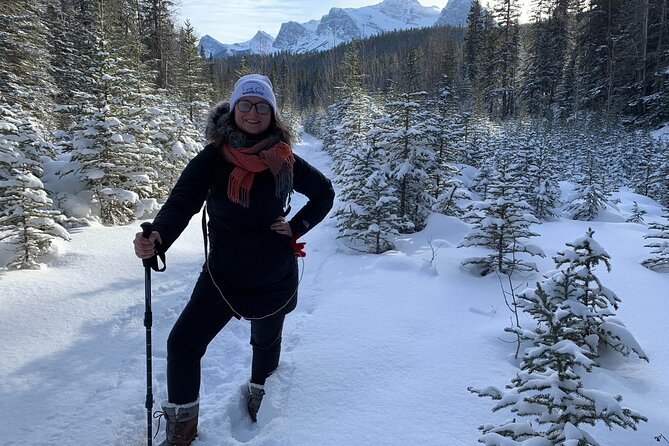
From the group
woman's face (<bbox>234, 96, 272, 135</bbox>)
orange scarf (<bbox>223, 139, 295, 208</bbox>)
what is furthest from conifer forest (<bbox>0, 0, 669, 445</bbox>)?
woman's face (<bbox>234, 96, 272, 135</bbox>)

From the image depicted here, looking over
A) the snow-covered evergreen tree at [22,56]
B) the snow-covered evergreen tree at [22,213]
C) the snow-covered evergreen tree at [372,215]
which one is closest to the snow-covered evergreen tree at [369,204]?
the snow-covered evergreen tree at [372,215]

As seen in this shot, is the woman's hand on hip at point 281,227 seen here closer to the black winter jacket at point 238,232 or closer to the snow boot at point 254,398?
the black winter jacket at point 238,232

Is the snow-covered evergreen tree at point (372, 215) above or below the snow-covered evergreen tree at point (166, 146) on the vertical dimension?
below

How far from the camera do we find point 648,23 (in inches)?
1173

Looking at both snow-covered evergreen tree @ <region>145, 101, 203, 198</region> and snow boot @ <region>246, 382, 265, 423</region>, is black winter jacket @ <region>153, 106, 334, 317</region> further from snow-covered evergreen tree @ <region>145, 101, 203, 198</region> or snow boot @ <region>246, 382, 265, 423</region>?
snow-covered evergreen tree @ <region>145, 101, 203, 198</region>

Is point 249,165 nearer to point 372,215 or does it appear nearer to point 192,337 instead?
point 192,337

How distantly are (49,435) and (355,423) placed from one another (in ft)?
7.14

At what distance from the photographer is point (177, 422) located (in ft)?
8.67

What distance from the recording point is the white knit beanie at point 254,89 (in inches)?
106

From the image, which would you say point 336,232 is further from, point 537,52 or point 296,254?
point 537,52

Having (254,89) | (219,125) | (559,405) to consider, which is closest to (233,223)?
(219,125)

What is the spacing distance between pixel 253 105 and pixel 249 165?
427mm

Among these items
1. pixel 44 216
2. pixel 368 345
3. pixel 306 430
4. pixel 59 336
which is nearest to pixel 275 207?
pixel 306 430

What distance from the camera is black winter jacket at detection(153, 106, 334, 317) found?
2.59 metres
